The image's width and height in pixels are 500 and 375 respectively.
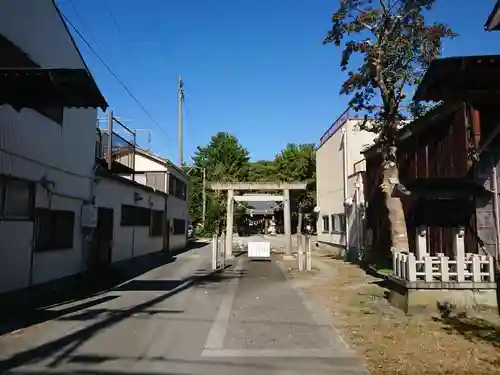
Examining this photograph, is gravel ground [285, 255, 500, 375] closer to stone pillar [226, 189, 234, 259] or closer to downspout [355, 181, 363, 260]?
downspout [355, 181, 363, 260]

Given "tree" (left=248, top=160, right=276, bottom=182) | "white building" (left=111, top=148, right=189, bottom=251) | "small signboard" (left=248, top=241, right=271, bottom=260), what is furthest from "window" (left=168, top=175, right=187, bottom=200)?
"tree" (left=248, top=160, right=276, bottom=182)

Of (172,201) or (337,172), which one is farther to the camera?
(172,201)

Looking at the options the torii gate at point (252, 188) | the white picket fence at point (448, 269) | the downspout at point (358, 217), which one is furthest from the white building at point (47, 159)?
the downspout at point (358, 217)

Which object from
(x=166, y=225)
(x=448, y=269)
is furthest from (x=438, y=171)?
(x=166, y=225)

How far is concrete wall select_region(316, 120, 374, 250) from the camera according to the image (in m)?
21.8

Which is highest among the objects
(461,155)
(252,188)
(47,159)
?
(252,188)

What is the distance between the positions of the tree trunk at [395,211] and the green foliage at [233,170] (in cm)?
3116

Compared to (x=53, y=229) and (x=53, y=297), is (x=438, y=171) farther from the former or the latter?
(x=53, y=229)

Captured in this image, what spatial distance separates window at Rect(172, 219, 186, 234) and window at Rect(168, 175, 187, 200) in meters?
1.63

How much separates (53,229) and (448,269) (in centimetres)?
920

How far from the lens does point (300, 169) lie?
47.9 meters

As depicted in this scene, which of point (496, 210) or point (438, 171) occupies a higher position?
point (438, 171)

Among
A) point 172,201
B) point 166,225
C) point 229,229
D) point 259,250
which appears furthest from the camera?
point 172,201

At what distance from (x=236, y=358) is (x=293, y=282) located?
8.00 meters
